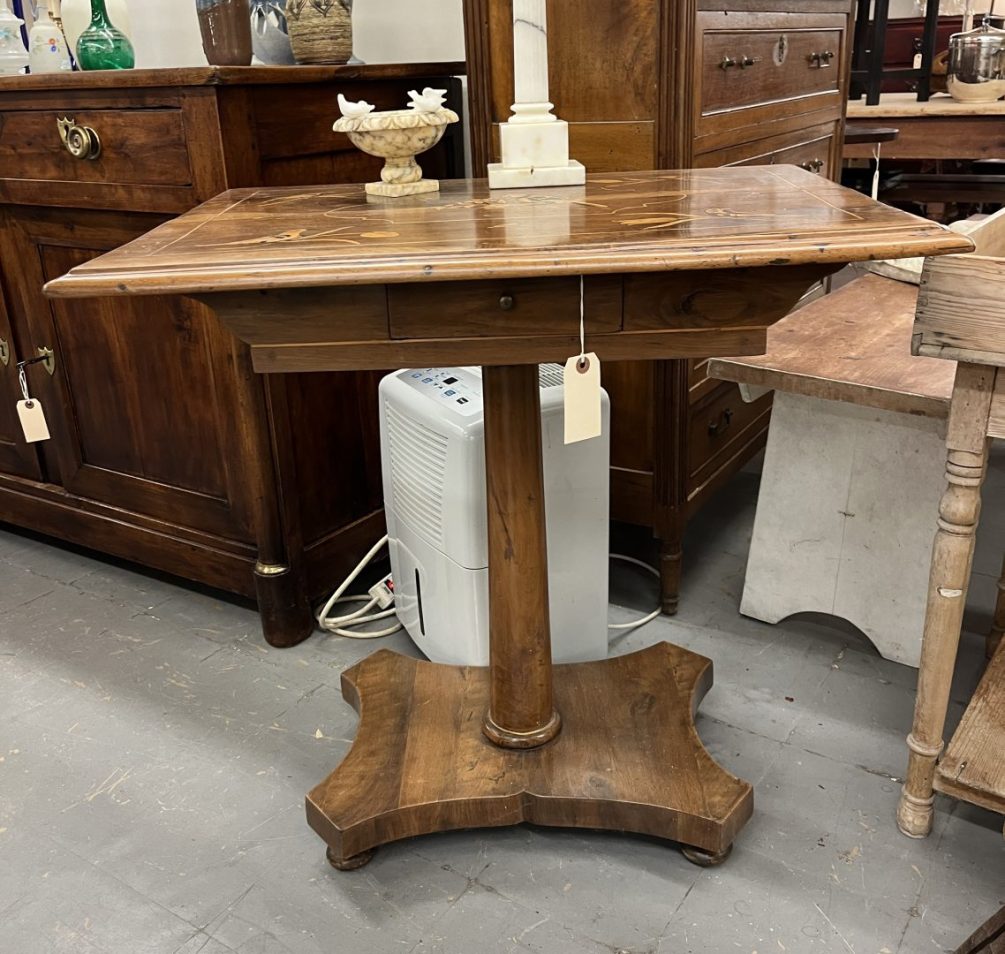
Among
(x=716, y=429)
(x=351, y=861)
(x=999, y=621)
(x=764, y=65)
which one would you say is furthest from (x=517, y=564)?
(x=764, y=65)

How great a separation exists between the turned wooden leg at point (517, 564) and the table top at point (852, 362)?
374mm

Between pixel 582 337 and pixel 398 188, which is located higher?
pixel 398 188

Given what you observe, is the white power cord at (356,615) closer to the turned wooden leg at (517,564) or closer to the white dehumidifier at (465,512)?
A: the white dehumidifier at (465,512)

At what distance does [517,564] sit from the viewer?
139 cm

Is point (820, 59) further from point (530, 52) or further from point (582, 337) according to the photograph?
point (582, 337)

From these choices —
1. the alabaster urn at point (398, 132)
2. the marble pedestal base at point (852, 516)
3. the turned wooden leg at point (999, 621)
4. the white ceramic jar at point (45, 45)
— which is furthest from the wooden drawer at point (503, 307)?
the white ceramic jar at point (45, 45)

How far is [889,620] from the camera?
6.00 ft

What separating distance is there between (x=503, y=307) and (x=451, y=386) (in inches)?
25.4

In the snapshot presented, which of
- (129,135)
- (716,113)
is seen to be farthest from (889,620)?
(129,135)

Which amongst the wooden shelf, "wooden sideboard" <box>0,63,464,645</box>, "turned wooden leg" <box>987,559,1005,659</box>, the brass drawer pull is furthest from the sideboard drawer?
"turned wooden leg" <box>987,559,1005,659</box>

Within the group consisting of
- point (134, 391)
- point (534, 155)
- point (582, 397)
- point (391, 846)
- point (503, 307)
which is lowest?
point (391, 846)

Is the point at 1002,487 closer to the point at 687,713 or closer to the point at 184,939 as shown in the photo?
the point at 687,713

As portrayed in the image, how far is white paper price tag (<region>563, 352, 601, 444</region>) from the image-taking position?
1.10 m

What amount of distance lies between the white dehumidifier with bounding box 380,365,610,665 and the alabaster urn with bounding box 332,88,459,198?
0.39 meters
